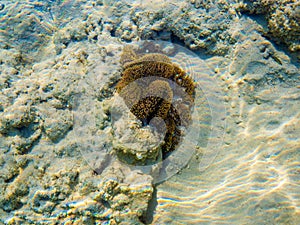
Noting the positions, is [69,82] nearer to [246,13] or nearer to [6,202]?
[6,202]

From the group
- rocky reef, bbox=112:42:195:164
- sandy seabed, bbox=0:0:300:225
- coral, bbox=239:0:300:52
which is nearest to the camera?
sandy seabed, bbox=0:0:300:225

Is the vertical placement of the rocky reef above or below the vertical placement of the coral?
below

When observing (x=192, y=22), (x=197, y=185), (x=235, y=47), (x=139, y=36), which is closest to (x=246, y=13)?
(x=235, y=47)

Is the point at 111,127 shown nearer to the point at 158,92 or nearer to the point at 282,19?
the point at 158,92

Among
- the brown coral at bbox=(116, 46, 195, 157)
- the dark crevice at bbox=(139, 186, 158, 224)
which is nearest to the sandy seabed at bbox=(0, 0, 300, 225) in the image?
the dark crevice at bbox=(139, 186, 158, 224)

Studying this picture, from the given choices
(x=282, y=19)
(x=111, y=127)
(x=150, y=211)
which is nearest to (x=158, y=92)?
(x=111, y=127)

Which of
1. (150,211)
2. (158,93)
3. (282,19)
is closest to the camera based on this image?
(150,211)

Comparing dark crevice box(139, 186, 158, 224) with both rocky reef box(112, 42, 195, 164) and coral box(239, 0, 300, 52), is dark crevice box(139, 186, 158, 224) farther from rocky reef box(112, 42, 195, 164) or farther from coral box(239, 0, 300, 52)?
coral box(239, 0, 300, 52)

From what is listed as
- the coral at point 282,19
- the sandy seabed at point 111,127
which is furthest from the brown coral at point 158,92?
the coral at point 282,19
